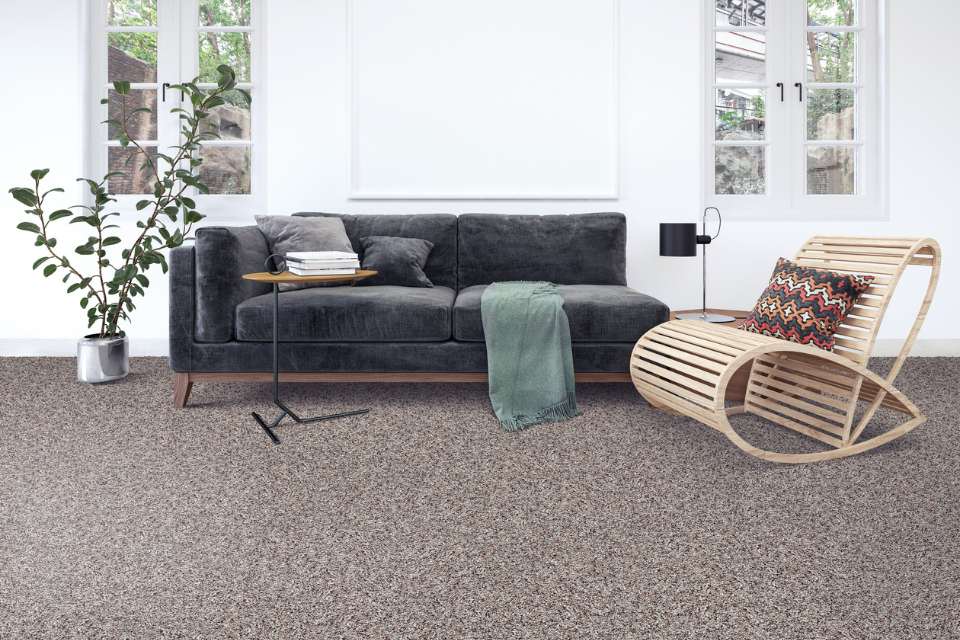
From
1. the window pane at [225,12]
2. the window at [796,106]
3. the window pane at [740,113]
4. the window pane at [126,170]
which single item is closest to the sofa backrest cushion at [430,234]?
the window pane at [126,170]

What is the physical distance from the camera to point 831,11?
163 inches

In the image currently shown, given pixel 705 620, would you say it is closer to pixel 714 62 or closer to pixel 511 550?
pixel 511 550

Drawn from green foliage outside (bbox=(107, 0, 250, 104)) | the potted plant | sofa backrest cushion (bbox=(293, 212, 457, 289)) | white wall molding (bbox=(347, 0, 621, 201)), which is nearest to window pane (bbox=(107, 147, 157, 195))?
the potted plant

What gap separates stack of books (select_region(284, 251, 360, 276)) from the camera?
246 cm

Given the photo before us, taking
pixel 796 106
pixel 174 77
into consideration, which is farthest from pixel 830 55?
pixel 174 77

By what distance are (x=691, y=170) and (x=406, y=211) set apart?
1.93 meters

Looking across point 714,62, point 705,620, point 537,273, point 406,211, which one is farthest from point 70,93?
point 705,620

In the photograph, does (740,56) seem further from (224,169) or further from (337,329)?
(224,169)

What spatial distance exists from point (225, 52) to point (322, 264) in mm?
2573

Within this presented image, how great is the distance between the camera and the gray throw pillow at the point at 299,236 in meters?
3.14

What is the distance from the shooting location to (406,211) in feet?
13.3

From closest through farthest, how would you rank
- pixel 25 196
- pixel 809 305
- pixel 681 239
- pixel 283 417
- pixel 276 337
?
pixel 809 305 → pixel 276 337 → pixel 283 417 → pixel 25 196 → pixel 681 239

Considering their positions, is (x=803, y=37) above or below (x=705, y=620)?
above

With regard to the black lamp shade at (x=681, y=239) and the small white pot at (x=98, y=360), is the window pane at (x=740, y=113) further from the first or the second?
the small white pot at (x=98, y=360)
